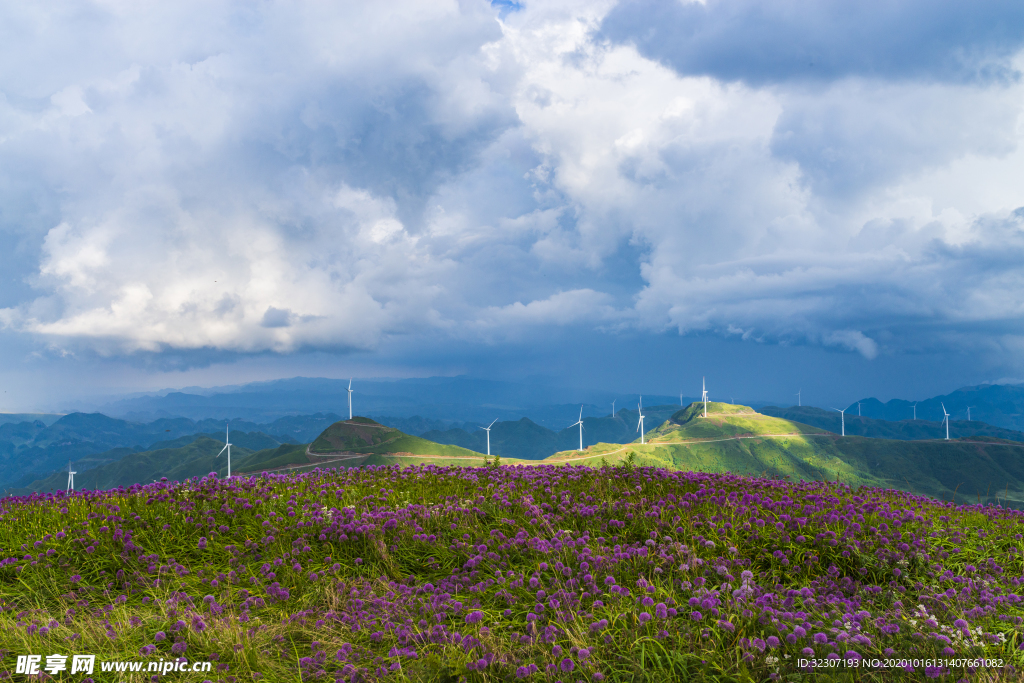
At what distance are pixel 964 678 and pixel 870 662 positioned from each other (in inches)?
28.9

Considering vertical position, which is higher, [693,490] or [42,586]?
[693,490]

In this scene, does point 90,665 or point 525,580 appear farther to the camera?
point 525,580

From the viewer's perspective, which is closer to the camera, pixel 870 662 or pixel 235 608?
pixel 870 662

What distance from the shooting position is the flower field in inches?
225

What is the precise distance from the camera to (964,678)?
5027 millimetres

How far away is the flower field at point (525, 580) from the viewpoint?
5.72 meters

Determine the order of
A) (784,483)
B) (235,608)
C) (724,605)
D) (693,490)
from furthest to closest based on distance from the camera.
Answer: (784,483) < (693,490) < (235,608) < (724,605)

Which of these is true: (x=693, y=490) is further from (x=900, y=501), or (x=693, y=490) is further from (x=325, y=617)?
(x=325, y=617)

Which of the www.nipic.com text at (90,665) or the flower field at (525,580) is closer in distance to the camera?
the flower field at (525,580)

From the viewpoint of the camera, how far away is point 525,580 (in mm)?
8211

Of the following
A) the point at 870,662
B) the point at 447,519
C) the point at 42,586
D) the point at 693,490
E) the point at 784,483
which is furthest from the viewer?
the point at 784,483

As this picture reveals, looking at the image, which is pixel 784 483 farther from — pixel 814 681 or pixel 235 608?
pixel 235 608

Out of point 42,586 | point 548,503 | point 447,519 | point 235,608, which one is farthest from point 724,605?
point 42,586

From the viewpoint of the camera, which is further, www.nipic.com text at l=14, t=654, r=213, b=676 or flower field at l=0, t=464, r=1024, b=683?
www.nipic.com text at l=14, t=654, r=213, b=676
